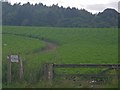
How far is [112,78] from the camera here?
14.1m

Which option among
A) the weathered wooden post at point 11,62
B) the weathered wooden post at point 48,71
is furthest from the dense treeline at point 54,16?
the weathered wooden post at point 48,71

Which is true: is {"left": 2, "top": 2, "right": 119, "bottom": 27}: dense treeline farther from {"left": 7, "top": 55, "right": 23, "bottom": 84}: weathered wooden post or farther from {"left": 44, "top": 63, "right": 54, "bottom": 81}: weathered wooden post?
{"left": 44, "top": 63, "right": 54, "bottom": 81}: weathered wooden post

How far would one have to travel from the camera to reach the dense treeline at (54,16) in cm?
11294

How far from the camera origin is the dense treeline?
113m

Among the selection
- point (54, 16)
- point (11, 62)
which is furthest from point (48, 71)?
point (54, 16)

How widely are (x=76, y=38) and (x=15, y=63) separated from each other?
1920 inches

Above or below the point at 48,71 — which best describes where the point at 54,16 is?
above

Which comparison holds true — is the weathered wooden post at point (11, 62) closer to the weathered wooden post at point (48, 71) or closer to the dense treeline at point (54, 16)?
the weathered wooden post at point (48, 71)

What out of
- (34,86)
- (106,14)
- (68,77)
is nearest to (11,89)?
(34,86)

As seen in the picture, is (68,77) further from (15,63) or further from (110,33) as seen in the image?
(110,33)

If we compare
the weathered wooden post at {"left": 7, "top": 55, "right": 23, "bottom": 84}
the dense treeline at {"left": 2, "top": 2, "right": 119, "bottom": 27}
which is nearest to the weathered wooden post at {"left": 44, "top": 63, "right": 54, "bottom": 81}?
the weathered wooden post at {"left": 7, "top": 55, "right": 23, "bottom": 84}

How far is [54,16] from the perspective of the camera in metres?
127

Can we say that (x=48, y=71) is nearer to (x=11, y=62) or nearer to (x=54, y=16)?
(x=11, y=62)

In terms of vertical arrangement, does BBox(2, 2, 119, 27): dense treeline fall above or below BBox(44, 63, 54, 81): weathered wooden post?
above
